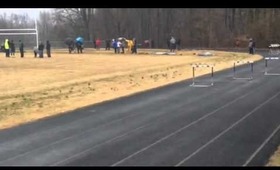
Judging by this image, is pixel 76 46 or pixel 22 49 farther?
pixel 76 46

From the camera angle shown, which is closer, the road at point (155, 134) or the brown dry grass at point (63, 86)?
the road at point (155, 134)

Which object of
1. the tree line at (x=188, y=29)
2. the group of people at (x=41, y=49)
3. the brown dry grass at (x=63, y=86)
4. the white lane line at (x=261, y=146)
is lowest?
the white lane line at (x=261, y=146)

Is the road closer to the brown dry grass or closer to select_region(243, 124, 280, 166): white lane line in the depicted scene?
select_region(243, 124, 280, 166): white lane line

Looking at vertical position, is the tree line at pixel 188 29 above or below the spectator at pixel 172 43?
above

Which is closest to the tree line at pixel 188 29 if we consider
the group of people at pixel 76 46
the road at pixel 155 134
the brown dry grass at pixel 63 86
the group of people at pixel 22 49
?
the group of people at pixel 76 46

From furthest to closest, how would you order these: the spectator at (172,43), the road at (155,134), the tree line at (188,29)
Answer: the tree line at (188,29) < the spectator at (172,43) < the road at (155,134)

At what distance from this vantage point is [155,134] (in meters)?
12.8

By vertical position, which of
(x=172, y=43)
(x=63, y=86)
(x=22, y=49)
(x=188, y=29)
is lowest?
(x=63, y=86)

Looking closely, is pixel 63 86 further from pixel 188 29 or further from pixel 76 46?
pixel 188 29

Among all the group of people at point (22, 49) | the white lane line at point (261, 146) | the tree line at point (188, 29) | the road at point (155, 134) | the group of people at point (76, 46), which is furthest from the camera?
the tree line at point (188, 29)

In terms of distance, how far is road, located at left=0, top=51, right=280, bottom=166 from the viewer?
10.4m

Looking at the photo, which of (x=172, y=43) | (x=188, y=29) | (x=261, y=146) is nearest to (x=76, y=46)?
(x=172, y=43)

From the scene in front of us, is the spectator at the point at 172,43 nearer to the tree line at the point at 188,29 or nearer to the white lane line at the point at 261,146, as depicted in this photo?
the tree line at the point at 188,29

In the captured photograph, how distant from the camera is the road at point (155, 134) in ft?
34.2
